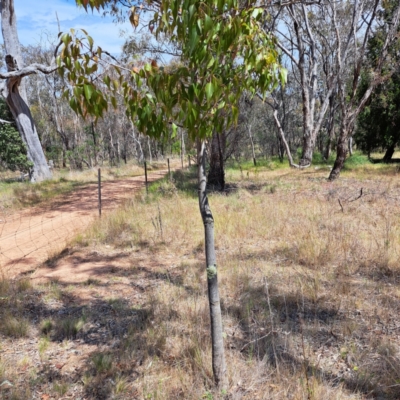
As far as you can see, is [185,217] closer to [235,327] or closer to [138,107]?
[235,327]

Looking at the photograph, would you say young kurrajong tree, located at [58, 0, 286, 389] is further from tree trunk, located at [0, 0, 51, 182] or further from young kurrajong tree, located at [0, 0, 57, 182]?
tree trunk, located at [0, 0, 51, 182]

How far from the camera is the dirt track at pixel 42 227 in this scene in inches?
218

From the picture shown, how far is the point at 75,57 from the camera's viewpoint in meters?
1.57

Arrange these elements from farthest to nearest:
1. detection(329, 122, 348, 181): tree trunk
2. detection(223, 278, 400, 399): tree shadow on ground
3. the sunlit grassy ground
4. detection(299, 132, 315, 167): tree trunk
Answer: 1. detection(299, 132, 315, 167): tree trunk
2. detection(329, 122, 348, 181): tree trunk
3. the sunlit grassy ground
4. detection(223, 278, 400, 399): tree shadow on ground

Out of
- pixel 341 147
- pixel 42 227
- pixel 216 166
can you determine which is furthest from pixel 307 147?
pixel 42 227

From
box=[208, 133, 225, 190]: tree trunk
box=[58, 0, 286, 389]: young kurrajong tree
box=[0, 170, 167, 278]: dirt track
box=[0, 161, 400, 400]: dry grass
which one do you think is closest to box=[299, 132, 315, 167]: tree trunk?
box=[208, 133, 225, 190]: tree trunk

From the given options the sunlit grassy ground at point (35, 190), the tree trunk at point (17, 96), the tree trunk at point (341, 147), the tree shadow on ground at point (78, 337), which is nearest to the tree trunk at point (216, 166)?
the tree trunk at point (341, 147)

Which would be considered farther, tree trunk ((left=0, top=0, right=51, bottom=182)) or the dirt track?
tree trunk ((left=0, top=0, right=51, bottom=182))

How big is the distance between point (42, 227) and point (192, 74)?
23.2 feet

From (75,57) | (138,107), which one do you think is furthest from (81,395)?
(75,57)

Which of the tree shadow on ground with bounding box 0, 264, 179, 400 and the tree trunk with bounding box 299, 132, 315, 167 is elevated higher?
the tree trunk with bounding box 299, 132, 315, 167

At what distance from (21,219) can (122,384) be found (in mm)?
7431

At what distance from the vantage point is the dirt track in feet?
18.2

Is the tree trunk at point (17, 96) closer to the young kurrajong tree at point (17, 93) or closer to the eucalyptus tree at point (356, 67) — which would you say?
the young kurrajong tree at point (17, 93)
